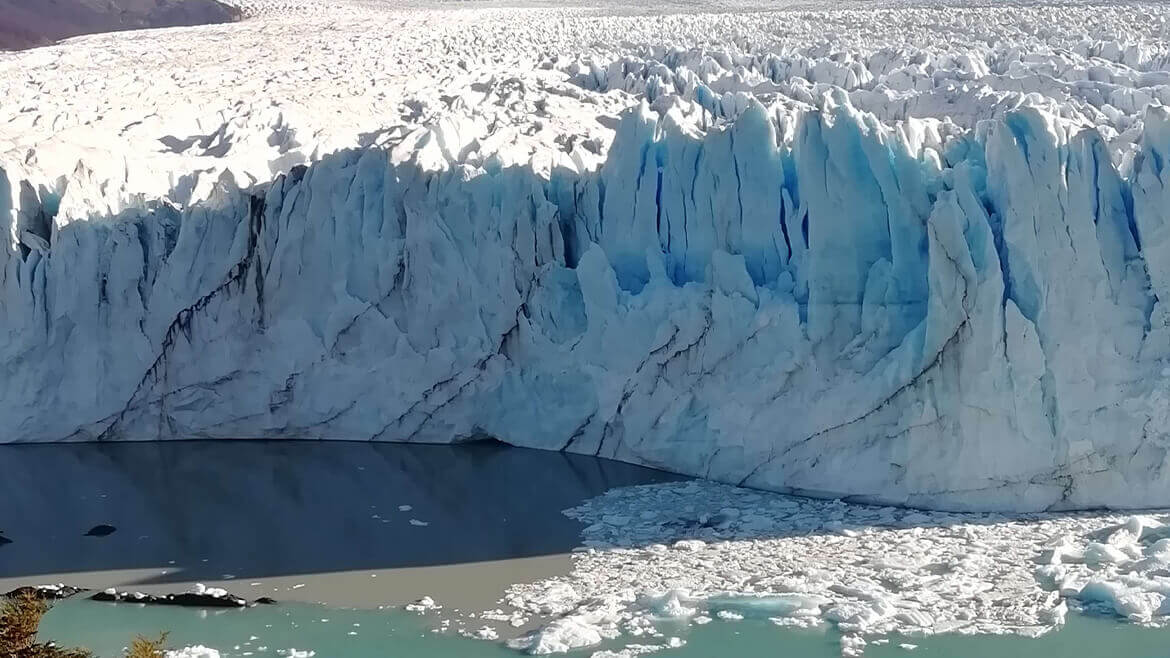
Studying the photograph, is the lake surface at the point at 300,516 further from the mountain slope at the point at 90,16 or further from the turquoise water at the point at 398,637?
the mountain slope at the point at 90,16

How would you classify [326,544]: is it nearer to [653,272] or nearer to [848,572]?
[653,272]

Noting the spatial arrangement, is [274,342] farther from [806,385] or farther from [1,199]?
[806,385]

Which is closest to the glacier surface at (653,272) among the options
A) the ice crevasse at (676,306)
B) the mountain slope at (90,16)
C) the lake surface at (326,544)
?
the ice crevasse at (676,306)

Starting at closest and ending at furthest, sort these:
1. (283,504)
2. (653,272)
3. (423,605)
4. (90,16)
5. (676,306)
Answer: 1. (423,605)
2. (283,504)
3. (676,306)
4. (653,272)
5. (90,16)

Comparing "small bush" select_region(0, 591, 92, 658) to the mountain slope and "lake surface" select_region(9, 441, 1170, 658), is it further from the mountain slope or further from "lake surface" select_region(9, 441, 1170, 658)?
the mountain slope

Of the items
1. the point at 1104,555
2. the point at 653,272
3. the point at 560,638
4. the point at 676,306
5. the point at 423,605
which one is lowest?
the point at 423,605

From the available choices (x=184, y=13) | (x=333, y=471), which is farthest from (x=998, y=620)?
(x=184, y=13)

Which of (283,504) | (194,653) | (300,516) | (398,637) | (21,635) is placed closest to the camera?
(21,635)

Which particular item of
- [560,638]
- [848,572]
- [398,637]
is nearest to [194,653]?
[398,637]
